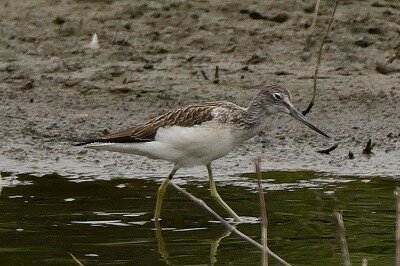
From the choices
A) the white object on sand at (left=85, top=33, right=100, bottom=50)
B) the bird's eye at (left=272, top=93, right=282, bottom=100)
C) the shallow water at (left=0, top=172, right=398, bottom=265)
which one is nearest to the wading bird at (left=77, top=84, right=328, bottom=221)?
the bird's eye at (left=272, top=93, right=282, bottom=100)

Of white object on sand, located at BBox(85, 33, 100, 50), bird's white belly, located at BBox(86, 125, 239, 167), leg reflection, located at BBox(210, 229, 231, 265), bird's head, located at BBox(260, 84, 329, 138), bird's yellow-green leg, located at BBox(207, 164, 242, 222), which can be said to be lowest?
leg reflection, located at BBox(210, 229, 231, 265)

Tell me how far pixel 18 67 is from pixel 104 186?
283 cm

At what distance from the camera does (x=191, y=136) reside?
8.64 metres

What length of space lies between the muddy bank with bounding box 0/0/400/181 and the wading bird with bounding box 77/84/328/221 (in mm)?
1165

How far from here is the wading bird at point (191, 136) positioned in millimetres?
8664

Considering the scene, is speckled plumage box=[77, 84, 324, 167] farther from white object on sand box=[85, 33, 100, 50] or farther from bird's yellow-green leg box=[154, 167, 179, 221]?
white object on sand box=[85, 33, 100, 50]

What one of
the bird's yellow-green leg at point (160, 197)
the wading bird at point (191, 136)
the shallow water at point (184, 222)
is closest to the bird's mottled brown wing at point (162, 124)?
the wading bird at point (191, 136)

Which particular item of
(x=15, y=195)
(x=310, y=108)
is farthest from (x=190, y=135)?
(x=310, y=108)

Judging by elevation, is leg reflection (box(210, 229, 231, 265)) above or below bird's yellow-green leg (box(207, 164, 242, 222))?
below

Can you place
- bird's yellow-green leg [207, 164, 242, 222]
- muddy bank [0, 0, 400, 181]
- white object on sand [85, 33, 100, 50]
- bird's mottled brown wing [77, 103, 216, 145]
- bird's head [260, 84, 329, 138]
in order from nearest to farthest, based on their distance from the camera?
1. bird's yellow-green leg [207, 164, 242, 222]
2. bird's mottled brown wing [77, 103, 216, 145]
3. bird's head [260, 84, 329, 138]
4. muddy bank [0, 0, 400, 181]
5. white object on sand [85, 33, 100, 50]

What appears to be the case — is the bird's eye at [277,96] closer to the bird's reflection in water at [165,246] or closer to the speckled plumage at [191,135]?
the speckled plumage at [191,135]

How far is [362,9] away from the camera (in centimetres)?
1291

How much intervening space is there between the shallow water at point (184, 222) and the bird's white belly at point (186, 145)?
0.36 m

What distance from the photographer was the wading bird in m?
8.66
